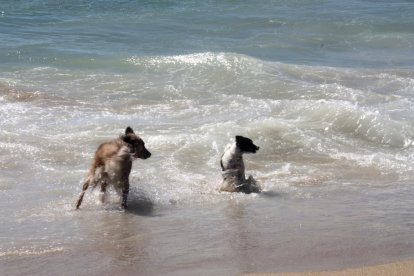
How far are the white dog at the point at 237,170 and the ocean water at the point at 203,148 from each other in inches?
7.2

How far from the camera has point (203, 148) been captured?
1094cm

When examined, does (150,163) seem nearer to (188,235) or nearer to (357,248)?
(188,235)

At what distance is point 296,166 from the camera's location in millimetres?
10266

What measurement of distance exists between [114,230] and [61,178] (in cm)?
218

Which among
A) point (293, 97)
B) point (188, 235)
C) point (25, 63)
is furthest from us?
point (25, 63)

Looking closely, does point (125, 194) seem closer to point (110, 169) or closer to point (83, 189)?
point (110, 169)

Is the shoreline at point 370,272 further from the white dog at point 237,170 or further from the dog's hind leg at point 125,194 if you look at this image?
the white dog at point 237,170

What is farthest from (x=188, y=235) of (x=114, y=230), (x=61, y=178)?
(x=61, y=178)

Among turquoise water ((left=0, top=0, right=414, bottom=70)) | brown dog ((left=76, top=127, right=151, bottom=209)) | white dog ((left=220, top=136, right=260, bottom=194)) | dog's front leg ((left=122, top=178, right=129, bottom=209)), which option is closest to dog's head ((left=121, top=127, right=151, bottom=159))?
brown dog ((left=76, top=127, right=151, bottom=209))

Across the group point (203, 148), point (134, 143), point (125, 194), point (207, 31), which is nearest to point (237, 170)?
point (134, 143)

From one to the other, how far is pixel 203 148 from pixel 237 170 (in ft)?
5.60

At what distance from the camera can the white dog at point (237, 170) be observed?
9047mm

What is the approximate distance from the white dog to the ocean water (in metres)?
0.18

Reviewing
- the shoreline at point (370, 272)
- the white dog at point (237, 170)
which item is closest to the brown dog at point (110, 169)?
the white dog at point (237, 170)
